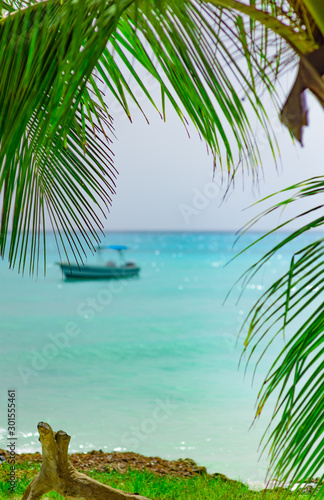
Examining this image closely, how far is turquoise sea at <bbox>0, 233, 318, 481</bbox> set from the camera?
5.43m

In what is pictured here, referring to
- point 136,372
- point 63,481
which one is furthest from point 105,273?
point 63,481

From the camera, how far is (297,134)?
1178mm

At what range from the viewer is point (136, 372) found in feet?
32.8

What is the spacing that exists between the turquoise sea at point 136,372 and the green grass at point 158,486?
78 cm

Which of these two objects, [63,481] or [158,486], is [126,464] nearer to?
[158,486]

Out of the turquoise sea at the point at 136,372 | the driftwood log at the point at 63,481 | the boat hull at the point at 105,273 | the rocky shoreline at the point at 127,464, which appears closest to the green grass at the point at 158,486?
the rocky shoreline at the point at 127,464

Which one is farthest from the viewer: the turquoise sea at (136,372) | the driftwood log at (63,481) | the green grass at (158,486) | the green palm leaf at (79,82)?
the turquoise sea at (136,372)

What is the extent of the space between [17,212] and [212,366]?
31.6 ft

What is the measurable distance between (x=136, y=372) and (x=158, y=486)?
710 centimetres

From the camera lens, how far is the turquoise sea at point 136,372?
5.43 metres

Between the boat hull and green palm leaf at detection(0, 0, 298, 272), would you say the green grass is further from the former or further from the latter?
the boat hull

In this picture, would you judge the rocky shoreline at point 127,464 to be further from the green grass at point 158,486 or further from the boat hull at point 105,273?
the boat hull at point 105,273

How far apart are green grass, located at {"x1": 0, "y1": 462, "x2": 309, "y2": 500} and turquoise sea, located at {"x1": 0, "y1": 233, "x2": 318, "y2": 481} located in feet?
2.57

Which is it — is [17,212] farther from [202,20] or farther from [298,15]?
[298,15]
